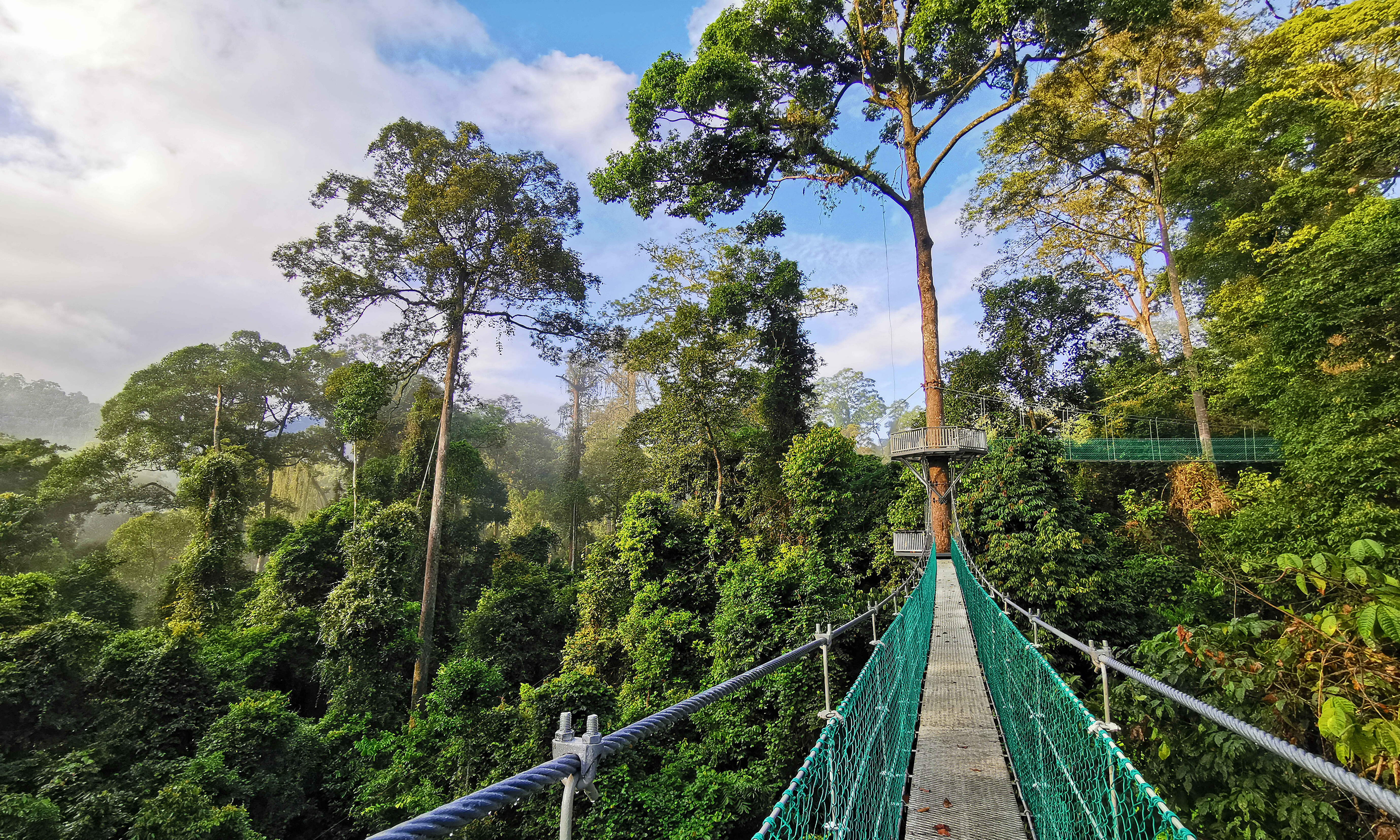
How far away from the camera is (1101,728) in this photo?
173cm

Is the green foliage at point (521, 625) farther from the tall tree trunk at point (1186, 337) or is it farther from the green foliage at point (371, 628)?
the tall tree trunk at point (1186, 337)

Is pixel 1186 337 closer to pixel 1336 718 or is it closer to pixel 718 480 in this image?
pixel 718 480

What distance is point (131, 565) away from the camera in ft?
58.4

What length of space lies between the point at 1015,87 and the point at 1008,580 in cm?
785

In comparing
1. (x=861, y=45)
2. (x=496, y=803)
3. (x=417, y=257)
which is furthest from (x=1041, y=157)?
(x=496, y=803)

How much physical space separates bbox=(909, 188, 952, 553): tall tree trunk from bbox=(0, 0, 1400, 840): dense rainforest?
56cm

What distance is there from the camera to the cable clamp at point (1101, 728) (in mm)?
1690

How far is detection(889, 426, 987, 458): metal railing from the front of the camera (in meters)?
8.31

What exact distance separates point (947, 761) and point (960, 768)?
0.30ft

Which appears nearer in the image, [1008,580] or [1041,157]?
[1008,580]

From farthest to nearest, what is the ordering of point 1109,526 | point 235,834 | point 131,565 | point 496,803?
point 131,565, point 1109,526, point 235,834, point 496,803

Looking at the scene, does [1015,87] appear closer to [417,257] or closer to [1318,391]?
[1318,391]

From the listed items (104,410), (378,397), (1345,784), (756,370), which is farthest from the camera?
(104,410)

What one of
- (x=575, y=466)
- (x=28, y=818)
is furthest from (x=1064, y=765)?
(x=575, y=466)
